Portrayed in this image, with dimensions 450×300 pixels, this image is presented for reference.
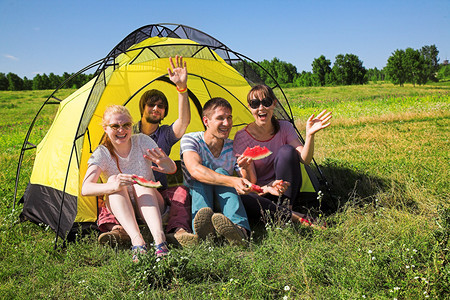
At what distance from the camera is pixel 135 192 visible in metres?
3.73

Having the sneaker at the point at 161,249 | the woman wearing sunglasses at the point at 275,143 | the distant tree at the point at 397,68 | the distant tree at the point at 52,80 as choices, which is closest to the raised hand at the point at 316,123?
the woman wearing sunglasses at the point at 275,143

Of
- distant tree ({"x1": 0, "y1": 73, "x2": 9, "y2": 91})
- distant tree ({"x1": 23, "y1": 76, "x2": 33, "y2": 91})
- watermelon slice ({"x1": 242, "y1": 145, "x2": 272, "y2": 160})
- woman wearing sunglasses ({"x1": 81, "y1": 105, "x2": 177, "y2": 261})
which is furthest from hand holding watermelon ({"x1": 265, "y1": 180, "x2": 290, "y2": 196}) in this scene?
distant tree ({"x1": 23, "y1": 76, "x2": 33, "y2": 91})

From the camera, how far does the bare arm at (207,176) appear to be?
351 centimetres

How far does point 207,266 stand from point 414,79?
71.6 m

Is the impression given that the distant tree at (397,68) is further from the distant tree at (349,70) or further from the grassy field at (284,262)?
the grassy field at (284,262)

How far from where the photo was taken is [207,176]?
3.68 m

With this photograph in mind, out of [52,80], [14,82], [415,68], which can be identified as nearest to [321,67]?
[415,68]

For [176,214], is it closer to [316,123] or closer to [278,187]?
[278,187]

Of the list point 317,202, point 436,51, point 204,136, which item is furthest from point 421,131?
point 436,51

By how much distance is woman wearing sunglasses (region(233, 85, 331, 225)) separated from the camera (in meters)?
3.92

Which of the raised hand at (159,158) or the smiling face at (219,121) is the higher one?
the smiling face at (219,121)

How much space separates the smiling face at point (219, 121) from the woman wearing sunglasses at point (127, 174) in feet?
1.83

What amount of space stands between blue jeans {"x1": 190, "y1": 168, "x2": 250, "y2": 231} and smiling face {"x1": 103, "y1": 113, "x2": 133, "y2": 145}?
0.85 metres

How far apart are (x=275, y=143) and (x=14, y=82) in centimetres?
8555
